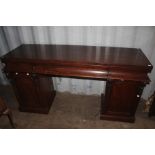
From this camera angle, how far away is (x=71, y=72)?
1.62 m

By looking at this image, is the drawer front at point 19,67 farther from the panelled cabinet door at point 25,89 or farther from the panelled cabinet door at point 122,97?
the panelled cabinet door at point 122,97

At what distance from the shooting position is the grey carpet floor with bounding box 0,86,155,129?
192 centimetres

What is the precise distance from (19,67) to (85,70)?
859 mm

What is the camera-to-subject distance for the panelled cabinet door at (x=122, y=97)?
161 cm

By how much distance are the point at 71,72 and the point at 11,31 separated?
4.41 feet

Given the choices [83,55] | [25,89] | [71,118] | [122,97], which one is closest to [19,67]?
[25,89]

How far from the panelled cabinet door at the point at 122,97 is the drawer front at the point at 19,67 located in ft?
3.36

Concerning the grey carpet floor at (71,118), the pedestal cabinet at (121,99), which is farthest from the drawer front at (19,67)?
the pedestal cabinet at (121,99)

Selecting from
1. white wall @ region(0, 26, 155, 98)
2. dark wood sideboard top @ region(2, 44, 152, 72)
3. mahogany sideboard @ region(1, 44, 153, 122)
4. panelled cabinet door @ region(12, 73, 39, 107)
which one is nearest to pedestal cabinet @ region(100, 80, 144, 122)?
mahogany sideboard @ region(1, 44, 153, 122)

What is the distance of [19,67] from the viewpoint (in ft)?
5.66

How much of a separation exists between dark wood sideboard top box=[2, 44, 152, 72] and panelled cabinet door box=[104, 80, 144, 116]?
0.82 ft
